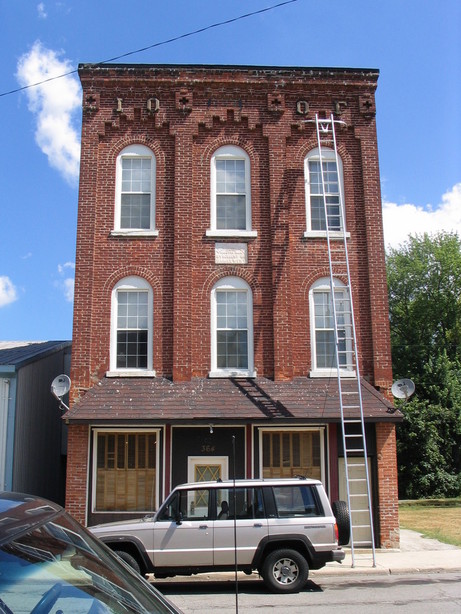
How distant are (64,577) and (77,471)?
1342 centimetres

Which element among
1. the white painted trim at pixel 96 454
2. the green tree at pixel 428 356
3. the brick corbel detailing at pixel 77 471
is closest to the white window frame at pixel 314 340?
the white painted trim at pixel 96 454

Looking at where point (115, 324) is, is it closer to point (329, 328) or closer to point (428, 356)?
point (329, 328)

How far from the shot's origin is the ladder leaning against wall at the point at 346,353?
49.3 feet

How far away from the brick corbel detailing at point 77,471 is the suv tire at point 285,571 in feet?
19.8

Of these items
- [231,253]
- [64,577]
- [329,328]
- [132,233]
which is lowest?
[64,577]

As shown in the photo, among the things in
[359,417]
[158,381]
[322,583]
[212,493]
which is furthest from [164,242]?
[322,583]

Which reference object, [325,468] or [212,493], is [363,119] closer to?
[325,468]

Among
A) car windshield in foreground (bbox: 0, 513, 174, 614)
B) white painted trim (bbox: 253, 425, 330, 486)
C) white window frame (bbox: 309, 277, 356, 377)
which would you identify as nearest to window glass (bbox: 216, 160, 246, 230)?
white window frame (bbox: 309, 277, 356, 377)

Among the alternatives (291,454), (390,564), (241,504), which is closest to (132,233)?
(291,454)

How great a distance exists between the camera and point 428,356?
3806 cm

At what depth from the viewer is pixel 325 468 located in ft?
51.0

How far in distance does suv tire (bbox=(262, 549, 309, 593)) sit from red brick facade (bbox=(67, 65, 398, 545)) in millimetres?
5354

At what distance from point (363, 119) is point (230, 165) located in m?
3.81

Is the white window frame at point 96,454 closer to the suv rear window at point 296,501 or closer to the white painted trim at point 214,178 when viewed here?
the suv rear window at point 296,501
